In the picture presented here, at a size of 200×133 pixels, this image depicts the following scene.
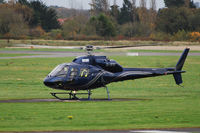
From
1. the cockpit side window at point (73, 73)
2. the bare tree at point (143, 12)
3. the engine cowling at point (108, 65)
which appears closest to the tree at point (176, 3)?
the bare tree at point (143, 12)

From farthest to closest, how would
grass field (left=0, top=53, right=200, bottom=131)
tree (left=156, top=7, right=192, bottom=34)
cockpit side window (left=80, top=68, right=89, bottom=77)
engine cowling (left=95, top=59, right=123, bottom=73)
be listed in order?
1. tree (left=156, top=7, right=192, bottom=34)
2. engine cowling (left=95, top=59, right=123, bottom=73)
3. cockpit side window (left=80, top=68, right=89, bottom=77)
4. grass field (left=0, top=53, right=200, bottom=131)

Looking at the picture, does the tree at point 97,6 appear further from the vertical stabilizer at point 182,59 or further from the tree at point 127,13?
the vertical stabilizer at point 182,59

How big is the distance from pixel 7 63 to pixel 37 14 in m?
62.6

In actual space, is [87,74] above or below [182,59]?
below

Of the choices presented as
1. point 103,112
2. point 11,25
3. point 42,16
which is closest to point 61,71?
point 103,112

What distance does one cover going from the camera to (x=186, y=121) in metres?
14.9

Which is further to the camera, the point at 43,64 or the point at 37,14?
the point at 37,14

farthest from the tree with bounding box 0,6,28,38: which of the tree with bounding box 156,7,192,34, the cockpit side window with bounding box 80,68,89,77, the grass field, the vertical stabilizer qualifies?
the cockpit side window with bounding box 80,68,89,77

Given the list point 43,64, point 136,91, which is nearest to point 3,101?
point 136,91

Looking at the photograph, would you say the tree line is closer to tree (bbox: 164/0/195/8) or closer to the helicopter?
tree (bbox: 164/0/195/8)

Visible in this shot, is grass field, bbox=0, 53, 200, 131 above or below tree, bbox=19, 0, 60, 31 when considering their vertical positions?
below

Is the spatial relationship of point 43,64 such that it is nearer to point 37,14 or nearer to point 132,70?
point 132,70

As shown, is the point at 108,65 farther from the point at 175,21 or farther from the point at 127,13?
the point at 127,13

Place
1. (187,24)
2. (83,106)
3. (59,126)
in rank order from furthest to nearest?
(187,24), (83,106), (59,126)
